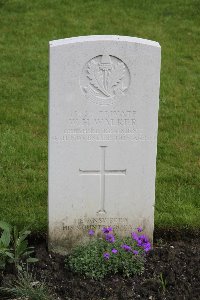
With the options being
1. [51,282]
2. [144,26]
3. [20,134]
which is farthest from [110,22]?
[51,282]

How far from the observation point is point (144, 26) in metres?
10.9

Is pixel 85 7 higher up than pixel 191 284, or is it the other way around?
pixel 85 7

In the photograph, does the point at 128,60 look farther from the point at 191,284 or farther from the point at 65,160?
the point at 191,284

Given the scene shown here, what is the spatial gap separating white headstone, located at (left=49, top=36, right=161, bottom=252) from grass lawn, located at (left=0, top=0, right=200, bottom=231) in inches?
19.1

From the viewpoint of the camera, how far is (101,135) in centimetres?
488

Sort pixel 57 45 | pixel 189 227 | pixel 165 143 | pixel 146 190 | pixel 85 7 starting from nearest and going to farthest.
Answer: pixel 57 45 → pixel 146 190 → pixel 189 227 → pixel 165 143 → pixel 85 7

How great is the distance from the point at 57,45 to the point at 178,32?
640 centimetres

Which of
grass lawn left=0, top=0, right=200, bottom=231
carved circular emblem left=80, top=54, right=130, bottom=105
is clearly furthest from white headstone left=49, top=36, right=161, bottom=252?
grass lawn left=0, top=0, right=200, bottom=231

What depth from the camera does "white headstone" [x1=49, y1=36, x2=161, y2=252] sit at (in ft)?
15.5

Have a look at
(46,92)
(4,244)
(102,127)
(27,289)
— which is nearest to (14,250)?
(4,244)

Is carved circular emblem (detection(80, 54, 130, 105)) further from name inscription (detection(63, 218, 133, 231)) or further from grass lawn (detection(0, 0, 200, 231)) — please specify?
grass lawn (detection(0, 0, 200, 231))

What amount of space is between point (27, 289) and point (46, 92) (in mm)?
4328

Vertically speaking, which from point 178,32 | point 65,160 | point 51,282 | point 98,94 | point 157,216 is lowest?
point 51,282

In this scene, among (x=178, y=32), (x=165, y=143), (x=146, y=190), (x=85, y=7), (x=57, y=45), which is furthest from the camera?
(x=85, y=7)
